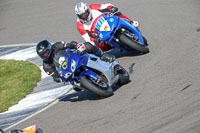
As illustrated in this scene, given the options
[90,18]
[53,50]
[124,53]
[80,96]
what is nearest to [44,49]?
[53,50]

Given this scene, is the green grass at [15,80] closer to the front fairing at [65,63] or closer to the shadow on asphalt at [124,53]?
the shadow on asphalt at [124,53]

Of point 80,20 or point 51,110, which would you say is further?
point 80,20

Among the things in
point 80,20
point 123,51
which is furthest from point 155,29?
point 80,20

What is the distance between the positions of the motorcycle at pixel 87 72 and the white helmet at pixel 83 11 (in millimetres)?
2280

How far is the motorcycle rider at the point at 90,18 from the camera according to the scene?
38.6 feet

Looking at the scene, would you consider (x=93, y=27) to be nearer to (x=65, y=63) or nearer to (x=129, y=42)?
(x=129, y=42)

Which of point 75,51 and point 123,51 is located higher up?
point 75,51

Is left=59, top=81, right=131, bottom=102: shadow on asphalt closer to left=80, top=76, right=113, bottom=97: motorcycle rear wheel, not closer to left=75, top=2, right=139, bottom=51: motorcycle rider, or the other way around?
left=80, top=76, right=113, bottom=97: motorcycle rear wheel

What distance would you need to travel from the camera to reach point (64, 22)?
1770cm

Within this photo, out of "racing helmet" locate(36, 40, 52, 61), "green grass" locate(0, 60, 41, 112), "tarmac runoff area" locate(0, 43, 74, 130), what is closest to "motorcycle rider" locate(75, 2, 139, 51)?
"tarmac runoff area" locate(0, 43, 74, 130)

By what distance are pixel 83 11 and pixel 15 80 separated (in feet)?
10.9

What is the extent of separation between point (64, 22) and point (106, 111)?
9.61 metres

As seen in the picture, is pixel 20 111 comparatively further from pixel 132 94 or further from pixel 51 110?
pixel 132 94

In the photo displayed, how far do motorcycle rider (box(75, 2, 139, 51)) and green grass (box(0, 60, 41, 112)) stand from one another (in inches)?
82.9
